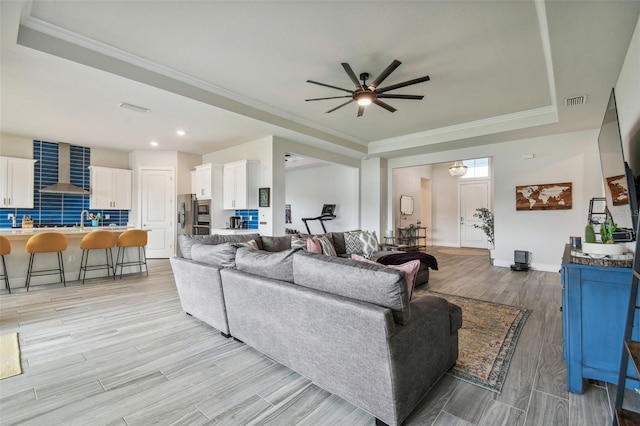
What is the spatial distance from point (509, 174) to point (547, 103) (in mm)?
Answer: 1838

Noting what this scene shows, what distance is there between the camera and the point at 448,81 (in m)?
4.05

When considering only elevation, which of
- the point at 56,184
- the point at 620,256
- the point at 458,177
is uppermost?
the point at 458,177

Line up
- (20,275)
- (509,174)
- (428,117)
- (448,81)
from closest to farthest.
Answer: (448,81)
(20,275)
(428,117)
(509,174)

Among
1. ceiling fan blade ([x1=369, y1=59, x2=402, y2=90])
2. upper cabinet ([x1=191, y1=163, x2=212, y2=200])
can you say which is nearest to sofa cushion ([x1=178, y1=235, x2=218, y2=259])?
ceiling fan blade ([x1=369, y1=59, x2=402, y2=90])

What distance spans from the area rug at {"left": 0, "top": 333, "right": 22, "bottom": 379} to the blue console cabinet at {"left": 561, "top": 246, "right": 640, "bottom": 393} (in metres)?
3.96

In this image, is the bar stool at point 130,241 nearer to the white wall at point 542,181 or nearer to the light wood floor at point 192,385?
the light wood floor at point 192,385

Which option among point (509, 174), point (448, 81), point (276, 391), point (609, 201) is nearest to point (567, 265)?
point (609, 201)

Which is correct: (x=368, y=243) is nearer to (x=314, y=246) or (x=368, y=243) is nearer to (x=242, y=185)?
(x=314, y=246)

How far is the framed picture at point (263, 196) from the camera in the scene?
237 inches

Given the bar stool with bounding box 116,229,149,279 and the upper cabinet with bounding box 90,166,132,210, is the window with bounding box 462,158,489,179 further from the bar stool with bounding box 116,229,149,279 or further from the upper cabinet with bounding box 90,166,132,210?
the upper cabinet with bounding box 90,166,132,210

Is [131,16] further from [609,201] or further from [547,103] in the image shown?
[547,103]

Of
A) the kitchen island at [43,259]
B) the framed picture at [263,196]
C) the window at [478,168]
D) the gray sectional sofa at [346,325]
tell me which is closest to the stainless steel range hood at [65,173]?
the kitchen island at [43,259]

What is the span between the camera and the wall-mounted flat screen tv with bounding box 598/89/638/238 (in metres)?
2.27

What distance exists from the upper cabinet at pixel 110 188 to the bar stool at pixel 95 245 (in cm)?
250
